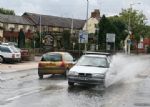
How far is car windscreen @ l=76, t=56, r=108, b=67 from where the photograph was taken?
23.8 metres

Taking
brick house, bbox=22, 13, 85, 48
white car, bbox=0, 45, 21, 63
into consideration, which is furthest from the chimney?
white car, bbox=0, 45, 21, 63

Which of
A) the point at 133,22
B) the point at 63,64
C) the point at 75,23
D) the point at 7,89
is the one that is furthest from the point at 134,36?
the point at 7,89

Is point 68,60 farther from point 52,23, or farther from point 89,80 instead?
point 52,23

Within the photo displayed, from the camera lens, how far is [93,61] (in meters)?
24.1

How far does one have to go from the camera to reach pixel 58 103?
1616cm

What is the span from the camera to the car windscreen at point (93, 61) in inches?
938

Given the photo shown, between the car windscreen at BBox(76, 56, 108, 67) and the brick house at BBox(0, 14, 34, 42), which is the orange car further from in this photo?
the brick house at BBox(0, 14, 34, 42)

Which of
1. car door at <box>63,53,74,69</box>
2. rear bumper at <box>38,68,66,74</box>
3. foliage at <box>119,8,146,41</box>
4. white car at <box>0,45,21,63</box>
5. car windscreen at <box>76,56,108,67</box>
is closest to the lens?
car windscreen at <box>76,56,108,67</box>

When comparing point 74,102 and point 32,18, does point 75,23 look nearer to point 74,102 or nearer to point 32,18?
point 32,18

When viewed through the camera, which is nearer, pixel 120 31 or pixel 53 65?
pixel 53 65

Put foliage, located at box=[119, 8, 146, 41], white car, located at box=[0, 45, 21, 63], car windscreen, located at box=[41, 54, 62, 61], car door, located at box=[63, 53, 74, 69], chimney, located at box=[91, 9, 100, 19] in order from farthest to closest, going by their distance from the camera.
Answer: chimney, located at box=[91, 9, 100, 19], foliage, located at box=[119, 8, 146, 41], white car, located at box=[0, 45, 21, 63], car door, located at box=[63, 53, 74, 69], car windscreen, located at box=[41, 54, 62, 61]

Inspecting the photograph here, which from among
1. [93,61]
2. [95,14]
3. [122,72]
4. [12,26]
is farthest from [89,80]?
[95,14]

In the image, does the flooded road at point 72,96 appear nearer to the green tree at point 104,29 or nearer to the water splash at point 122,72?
the water splash at point 122,72

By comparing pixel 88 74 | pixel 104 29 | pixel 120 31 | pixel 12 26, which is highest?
pixel 12 26
